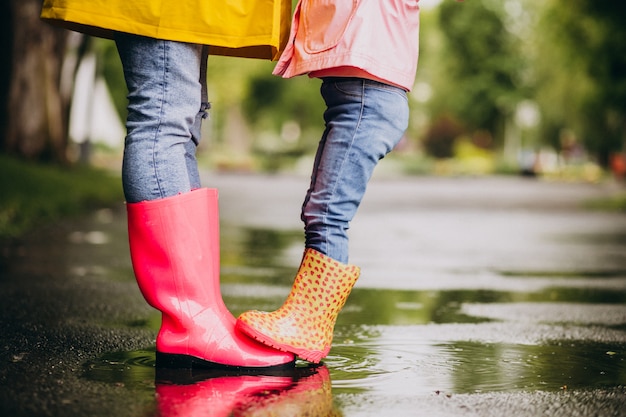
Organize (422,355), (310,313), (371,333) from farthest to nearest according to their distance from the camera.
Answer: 1. (371,333)
2. (422,355)
3. (310,313)

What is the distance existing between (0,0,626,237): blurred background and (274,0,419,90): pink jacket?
23.9 ft

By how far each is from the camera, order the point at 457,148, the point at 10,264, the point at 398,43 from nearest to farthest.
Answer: the point at 398,43 → the point at 10,264 → the point at 457,148

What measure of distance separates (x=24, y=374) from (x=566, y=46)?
1978 centimetres

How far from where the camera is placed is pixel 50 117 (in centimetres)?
1922

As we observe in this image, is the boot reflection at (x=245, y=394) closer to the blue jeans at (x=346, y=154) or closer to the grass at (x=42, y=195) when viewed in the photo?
the blue jeans at (x=346, y=154)

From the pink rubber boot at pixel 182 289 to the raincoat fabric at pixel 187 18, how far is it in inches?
19.2

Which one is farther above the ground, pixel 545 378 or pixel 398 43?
pixel 398 43

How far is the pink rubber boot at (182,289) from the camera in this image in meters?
3.42

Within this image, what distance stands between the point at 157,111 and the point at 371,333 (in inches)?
52.7

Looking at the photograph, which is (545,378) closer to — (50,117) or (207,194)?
(207,194)

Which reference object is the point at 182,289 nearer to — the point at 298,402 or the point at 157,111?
the point at 157,111

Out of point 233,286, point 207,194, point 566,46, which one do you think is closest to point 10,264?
point 233,286

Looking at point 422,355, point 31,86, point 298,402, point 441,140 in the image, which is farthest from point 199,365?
point 441,140

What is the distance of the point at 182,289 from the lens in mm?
3449
